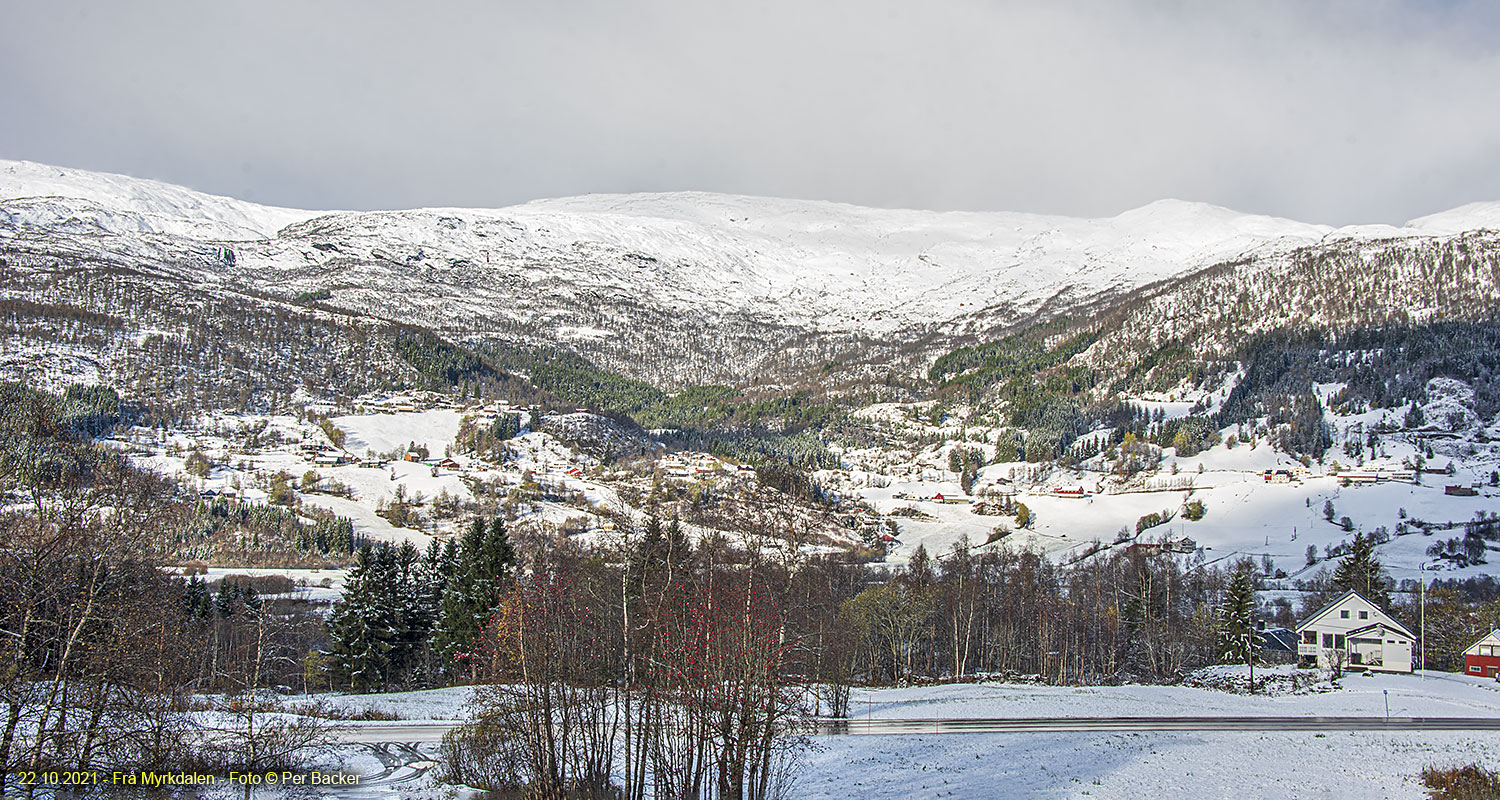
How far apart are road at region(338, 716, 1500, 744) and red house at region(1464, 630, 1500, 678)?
952 inches

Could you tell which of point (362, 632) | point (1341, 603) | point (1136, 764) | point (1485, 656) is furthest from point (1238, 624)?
point (362, 632)

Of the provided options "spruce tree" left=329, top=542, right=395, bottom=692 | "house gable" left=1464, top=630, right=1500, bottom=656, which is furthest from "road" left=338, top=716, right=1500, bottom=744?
"spruce tree" left=329, top=542, right=395, bottom=692

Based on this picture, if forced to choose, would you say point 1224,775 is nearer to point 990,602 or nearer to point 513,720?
point 513,720

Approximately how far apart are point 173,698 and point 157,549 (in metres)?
4.86

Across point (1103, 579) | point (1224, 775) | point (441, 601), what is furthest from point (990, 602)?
point (1224, 775)

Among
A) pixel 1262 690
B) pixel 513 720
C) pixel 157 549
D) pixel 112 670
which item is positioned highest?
pixel 157 549

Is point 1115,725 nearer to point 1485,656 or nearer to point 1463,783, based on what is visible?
point 1463,783

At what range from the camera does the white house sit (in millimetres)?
70625

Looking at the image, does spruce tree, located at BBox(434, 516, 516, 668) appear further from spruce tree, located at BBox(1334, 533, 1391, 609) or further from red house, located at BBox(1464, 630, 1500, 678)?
spruce tree, located at BBox(1334, 533, 1391, 609)

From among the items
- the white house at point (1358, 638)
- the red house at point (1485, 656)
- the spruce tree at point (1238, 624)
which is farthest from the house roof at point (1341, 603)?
the red house at point (1485, 656)

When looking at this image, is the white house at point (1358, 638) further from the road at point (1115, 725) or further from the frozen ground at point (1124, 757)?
the road at point (1115, 725)

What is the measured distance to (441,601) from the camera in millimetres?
64875

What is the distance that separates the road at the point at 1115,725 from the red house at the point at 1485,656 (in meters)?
24.2

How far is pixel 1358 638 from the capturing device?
7200 centimetres
